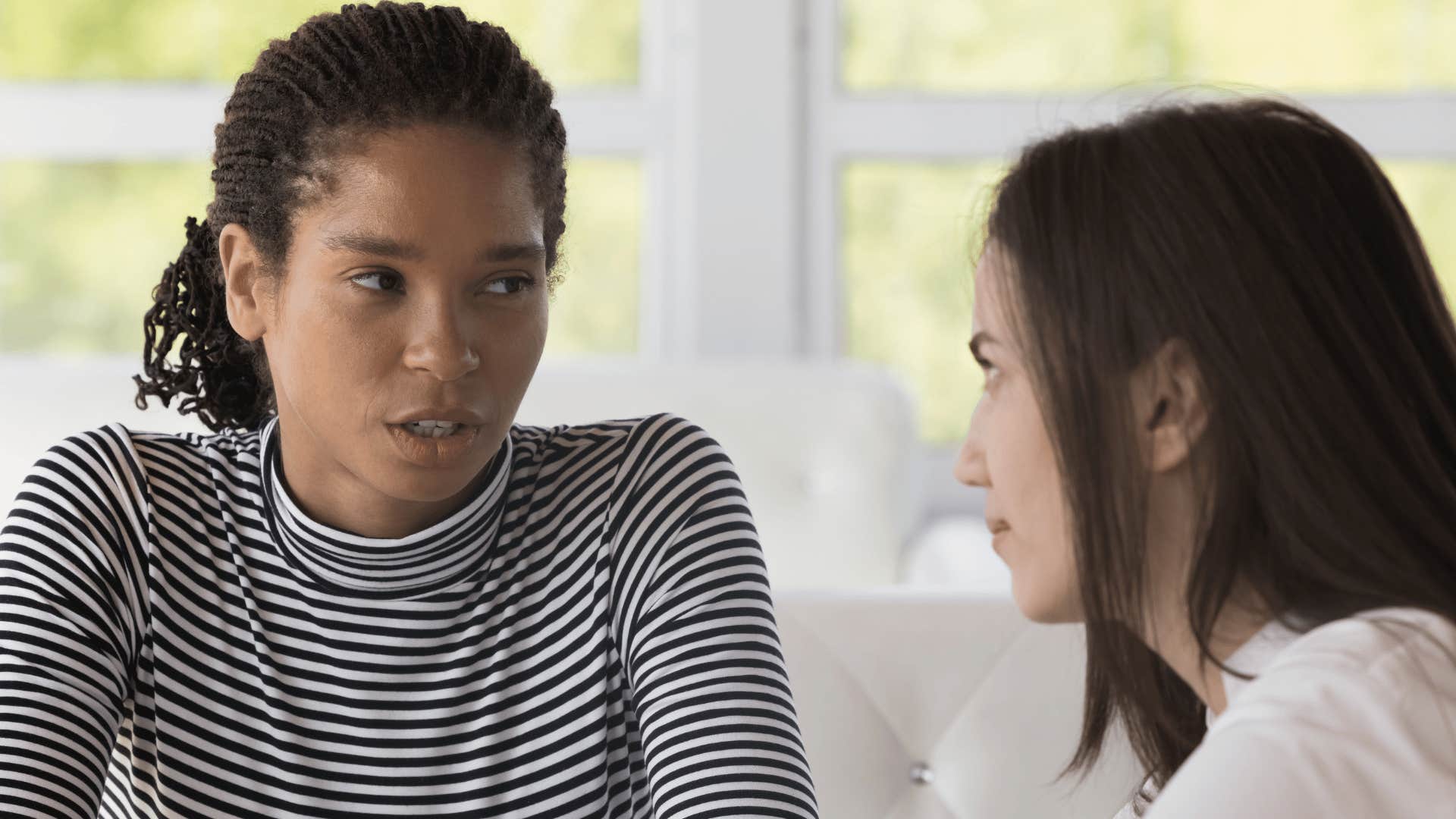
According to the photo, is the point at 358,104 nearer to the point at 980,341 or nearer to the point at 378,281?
the point at 378,281

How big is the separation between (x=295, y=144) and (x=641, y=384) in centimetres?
125

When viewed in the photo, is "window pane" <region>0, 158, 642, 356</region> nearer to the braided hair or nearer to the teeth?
the braided hair

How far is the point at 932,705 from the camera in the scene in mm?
1334

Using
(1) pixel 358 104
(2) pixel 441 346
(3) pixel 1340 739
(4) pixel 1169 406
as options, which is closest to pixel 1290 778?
(3) pixel 1340 739

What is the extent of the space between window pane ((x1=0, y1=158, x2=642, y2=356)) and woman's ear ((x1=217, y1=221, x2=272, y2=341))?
1.52m

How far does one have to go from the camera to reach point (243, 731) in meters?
1.05

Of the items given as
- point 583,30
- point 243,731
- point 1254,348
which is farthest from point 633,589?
point 583,30

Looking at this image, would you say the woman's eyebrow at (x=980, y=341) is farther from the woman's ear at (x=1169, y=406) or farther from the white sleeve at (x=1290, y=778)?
the white sleeve at (x=1290, y=778)

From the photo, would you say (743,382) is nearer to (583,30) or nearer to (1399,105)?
(583,30)

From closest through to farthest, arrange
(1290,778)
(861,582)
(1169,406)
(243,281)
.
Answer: (1290,778) → (1169,406) → (243,281) → (861,582)

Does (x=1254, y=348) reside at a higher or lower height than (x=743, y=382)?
higher

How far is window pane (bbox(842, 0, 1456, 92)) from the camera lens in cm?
259

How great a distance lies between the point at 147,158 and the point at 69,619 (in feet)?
5.89

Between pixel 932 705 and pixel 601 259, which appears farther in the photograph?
pixel 601 259
